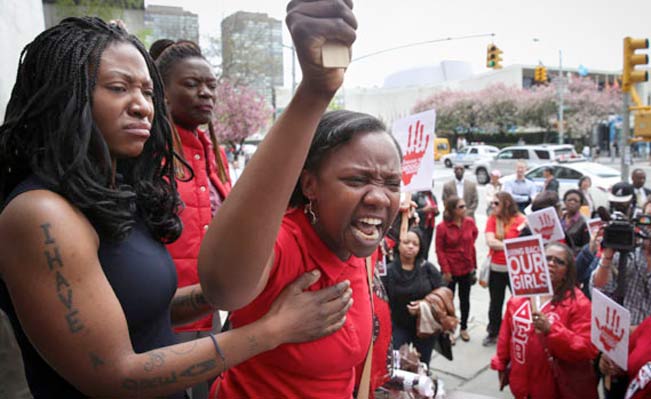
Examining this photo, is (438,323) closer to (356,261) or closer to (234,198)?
(356,261)

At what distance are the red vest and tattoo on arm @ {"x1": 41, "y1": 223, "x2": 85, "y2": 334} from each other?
2.73 ft

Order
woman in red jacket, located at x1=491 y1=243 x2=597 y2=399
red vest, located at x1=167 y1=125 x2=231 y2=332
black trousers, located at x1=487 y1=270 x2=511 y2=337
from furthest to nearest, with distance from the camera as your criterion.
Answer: black trousers, located at x1=487 y1=270 x2=511 y2=337
woman in red jacket, located at x1=491 y1=243 x2=597 y2=399
red vest, located at x1=167 y1=125 x2=231 y2=332

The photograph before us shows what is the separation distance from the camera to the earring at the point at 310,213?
130 centimetres

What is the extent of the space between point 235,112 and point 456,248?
15801mm

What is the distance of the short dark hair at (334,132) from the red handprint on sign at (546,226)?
4125 mm

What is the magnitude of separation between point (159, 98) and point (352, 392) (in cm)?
109

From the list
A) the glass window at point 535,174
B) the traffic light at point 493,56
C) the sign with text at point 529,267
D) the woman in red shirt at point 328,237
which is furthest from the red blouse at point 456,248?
the traffic light at point 493,56

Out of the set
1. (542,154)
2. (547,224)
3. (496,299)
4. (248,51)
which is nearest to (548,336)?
(547,224)

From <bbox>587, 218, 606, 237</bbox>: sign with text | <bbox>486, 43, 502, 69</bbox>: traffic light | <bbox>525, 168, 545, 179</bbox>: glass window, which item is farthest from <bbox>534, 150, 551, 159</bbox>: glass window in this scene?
<bbox>587, 218, 606, 237</bbox>: sign with text

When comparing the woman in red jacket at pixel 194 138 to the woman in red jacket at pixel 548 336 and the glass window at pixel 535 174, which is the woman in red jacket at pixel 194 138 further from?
the glass window at pixel 535 174

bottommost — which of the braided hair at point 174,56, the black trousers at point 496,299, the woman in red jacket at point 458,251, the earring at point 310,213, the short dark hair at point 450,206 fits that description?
the black trousers at point 496,299

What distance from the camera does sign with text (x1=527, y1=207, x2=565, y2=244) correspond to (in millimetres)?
4855

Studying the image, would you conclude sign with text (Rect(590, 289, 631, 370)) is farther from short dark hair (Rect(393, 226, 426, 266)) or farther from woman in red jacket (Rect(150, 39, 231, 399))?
woman in red jacket (Rect(150, 39, 231, 399))

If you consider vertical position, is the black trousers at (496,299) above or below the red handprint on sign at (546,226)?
below
